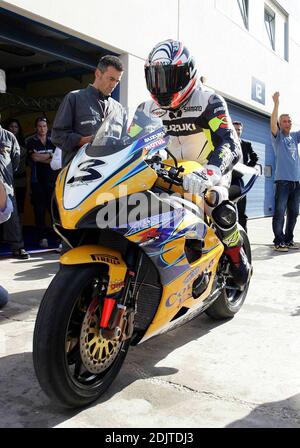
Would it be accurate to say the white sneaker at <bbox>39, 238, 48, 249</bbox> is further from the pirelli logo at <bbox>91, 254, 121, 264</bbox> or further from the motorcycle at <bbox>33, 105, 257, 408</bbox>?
the pirelli logo at <bbox>91, 254, 121, 264</bbox>

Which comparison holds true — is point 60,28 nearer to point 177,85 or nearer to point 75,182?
point 177,85

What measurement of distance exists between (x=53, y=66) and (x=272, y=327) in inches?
303

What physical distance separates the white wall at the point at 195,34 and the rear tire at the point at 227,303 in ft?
4.74

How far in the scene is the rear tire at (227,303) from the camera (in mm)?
3531

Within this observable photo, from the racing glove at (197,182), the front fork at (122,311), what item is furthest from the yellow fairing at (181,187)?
the front fork at (122,311)

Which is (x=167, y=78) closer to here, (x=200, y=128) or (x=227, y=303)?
(x=200, y=128)

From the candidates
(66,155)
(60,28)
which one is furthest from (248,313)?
(60,28)

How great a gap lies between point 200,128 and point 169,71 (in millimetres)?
520

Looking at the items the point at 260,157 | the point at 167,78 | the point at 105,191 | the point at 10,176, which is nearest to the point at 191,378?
the point at 105,191

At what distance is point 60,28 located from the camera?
20.8 feet

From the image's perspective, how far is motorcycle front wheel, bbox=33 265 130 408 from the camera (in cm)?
208

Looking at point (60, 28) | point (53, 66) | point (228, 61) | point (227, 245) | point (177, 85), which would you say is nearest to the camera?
point (177, 85)

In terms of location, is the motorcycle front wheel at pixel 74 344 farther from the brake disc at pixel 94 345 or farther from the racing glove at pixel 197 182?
the racing glove at pixel 197 182

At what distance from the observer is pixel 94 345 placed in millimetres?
2305
